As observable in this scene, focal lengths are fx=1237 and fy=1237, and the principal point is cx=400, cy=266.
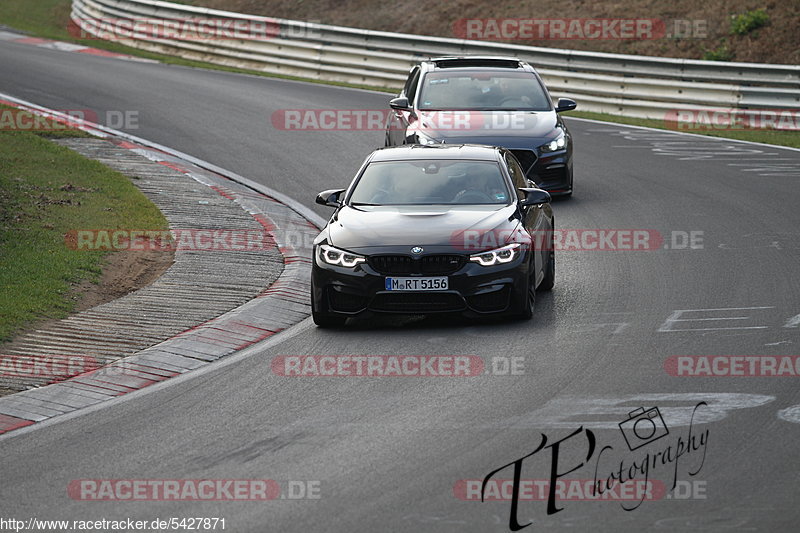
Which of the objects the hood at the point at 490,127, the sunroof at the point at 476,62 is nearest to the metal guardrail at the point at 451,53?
the sunroof at the point at 476,62

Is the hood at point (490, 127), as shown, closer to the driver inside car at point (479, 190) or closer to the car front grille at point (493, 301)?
the driver inside car at point (479, 190)

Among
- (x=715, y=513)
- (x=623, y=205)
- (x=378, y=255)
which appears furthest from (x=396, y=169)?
(x=715, y=513)

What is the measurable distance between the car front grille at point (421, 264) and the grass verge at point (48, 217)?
3010 mm

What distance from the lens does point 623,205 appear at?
17016 mm

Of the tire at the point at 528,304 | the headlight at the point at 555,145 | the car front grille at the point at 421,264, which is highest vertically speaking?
the headlight at the point at 555,145

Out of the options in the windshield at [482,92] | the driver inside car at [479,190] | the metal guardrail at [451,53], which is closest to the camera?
the driver inside car at [479,190]

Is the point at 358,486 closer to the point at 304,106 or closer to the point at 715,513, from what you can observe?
the point at 715,513

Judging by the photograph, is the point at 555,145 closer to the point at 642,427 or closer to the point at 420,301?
the point at 420,301

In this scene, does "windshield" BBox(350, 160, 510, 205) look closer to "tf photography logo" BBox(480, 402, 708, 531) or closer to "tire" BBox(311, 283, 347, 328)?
"tire" BBox(311, 283, 347, 328)

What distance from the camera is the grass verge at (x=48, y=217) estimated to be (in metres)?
11.6

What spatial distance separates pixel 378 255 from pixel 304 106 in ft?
46.5

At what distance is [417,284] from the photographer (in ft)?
35.8

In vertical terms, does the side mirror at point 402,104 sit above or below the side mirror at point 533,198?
→ above

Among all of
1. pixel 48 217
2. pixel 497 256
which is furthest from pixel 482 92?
pixel 497 256
